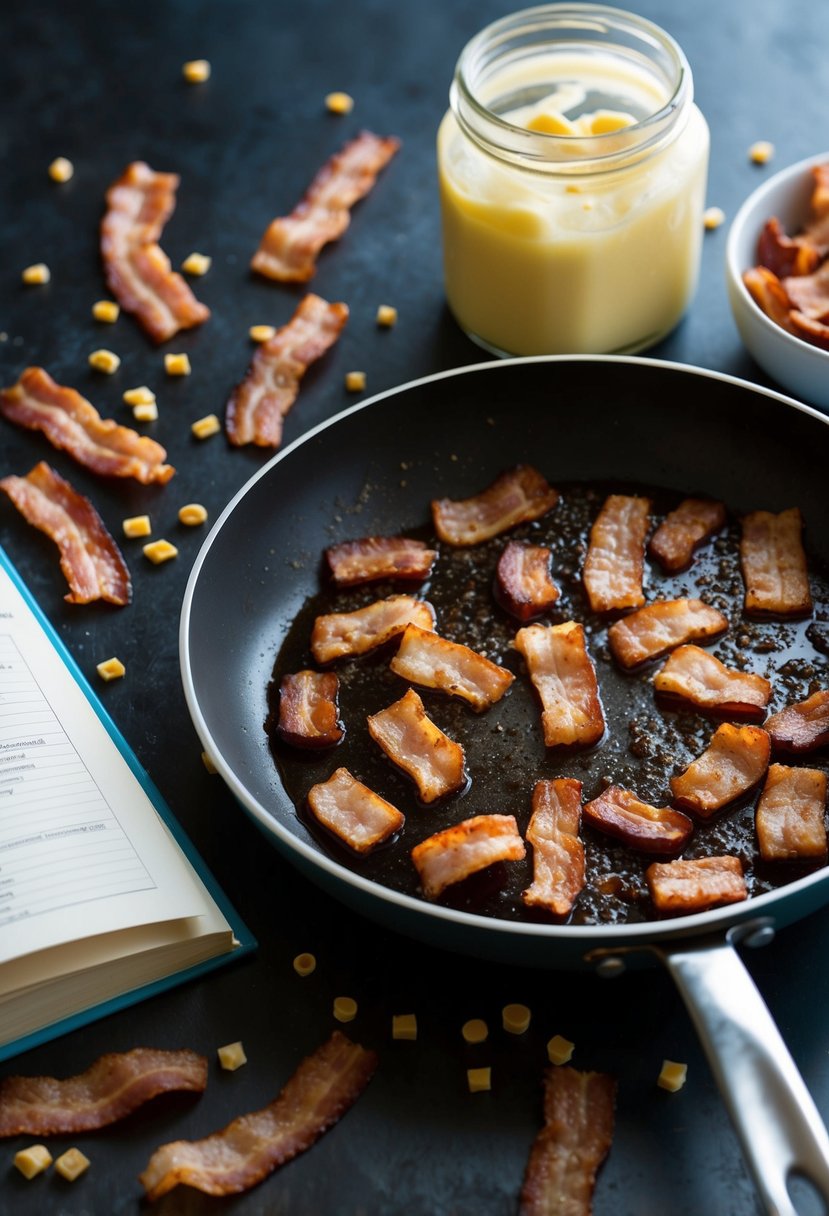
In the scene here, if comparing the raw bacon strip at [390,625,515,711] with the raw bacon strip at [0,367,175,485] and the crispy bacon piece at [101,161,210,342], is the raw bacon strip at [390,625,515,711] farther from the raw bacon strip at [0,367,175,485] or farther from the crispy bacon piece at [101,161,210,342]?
the crispy bacon piece at [101,161,210,342]

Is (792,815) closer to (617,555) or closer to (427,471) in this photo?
(617,555)

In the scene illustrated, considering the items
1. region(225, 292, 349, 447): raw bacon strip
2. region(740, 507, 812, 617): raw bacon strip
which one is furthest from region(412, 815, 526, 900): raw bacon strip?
region(225, 292, 349, 447): raw bacon strip

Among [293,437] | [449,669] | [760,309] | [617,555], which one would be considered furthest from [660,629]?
[293,437]

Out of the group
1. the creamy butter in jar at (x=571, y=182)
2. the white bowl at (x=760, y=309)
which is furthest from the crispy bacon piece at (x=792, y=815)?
the creamy butter in jar at (x=571, y=182)

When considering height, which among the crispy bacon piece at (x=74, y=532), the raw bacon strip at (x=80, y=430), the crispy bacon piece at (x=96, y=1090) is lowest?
Result: the crispy bacon piece at (x=96, y=1090)

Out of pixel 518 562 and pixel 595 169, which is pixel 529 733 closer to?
pixel 518 562

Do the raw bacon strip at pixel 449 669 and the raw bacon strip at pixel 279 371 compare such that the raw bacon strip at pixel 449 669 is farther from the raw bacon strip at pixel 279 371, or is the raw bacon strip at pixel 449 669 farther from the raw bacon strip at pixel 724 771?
the raw bacon strip at pixel 279 371

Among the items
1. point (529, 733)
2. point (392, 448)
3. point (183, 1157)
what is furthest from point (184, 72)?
point (183, 1157)
